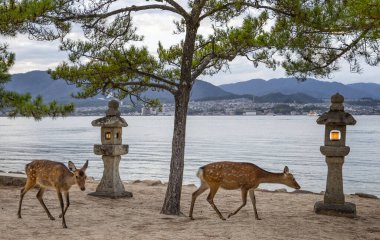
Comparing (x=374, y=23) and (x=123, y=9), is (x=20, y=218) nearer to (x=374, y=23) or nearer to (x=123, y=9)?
(x=123, y=9)

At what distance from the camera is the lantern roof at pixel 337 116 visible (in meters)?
11.6

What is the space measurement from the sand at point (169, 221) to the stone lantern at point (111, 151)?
379 mm

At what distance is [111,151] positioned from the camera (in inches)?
532

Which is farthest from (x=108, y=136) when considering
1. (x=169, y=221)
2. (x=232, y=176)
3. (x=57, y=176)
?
(x=232, y=176)

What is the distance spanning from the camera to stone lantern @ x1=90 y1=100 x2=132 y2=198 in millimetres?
13539

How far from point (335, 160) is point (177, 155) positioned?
363cm

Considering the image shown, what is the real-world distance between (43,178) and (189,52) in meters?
4.23

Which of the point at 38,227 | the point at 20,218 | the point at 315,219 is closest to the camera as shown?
the point at 38,227

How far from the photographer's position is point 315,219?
10781 millimetres

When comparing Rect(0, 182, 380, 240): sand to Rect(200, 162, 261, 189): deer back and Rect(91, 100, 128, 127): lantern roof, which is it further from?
Rect(91, 100, 128, 127): lantern roof

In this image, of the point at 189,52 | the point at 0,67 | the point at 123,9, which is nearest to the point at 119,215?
the point at 189,52

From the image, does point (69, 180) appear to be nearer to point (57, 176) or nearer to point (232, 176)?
point (57, 176)

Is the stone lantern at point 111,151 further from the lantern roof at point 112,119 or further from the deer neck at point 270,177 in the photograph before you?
the deer neck at point 270,177

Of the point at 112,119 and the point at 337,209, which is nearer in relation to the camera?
the point at 337,209
